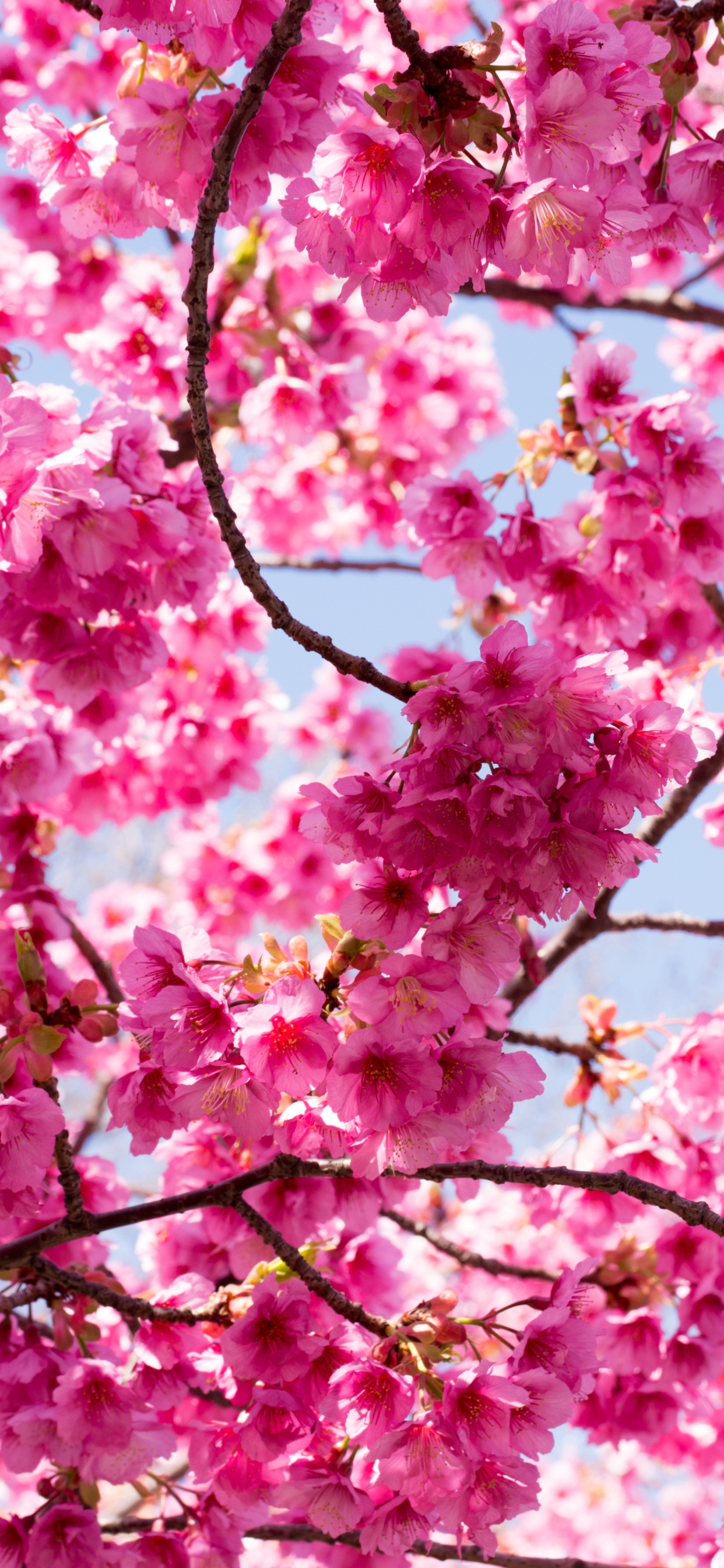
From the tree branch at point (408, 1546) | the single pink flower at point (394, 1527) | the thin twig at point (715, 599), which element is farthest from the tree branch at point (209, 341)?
the thin twig at point (715, 599)

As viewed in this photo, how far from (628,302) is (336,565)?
154 cm

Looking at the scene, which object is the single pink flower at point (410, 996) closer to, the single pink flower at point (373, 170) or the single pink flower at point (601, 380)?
the single pink flower at point (373, 170)

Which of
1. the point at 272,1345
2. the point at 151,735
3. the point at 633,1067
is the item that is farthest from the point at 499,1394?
the point at 151,735

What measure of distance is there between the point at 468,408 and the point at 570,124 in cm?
448

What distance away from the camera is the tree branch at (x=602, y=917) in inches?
119

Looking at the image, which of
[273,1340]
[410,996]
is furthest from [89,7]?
[273,1340]

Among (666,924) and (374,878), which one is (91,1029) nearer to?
(374,878)

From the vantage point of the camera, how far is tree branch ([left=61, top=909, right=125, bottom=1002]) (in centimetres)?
337

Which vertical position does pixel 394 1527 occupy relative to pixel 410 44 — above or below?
below

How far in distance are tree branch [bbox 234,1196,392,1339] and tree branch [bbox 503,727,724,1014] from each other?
4.10 ft

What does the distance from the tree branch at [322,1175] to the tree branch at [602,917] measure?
3.92 feet

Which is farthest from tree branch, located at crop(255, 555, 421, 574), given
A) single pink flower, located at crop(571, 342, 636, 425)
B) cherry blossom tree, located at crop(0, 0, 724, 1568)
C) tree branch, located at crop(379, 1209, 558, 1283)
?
tree branch, located at crop(379, 1209, 558, 1283)

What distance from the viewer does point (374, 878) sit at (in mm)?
1629

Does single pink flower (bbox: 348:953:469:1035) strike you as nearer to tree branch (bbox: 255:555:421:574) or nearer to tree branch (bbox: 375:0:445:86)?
tree branch (bbox: 375:0:445:86)
